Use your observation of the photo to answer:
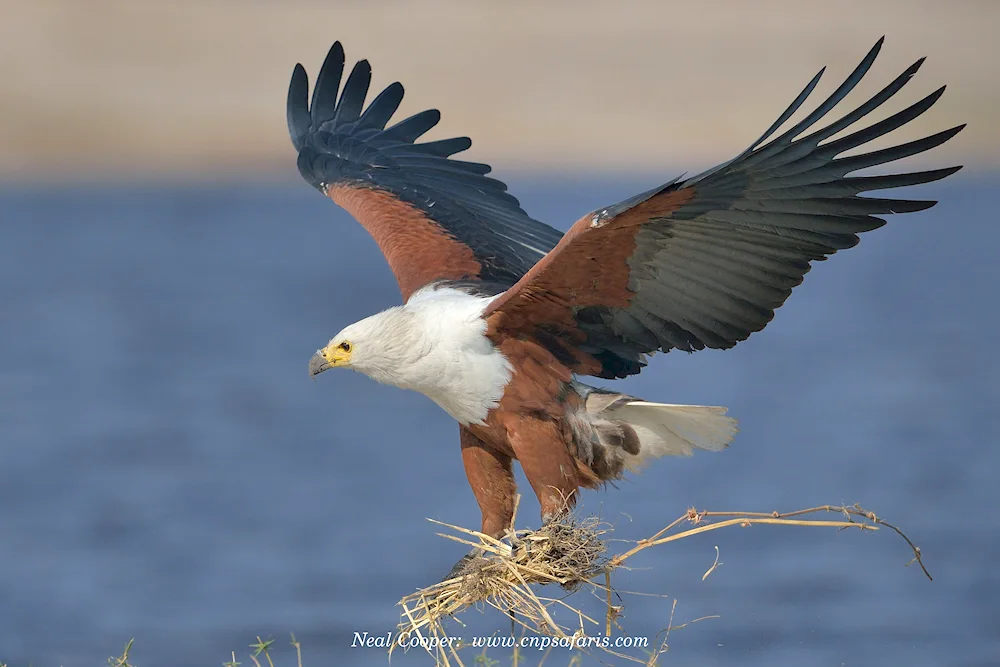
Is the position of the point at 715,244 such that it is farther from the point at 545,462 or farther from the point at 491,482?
the point at 491,482

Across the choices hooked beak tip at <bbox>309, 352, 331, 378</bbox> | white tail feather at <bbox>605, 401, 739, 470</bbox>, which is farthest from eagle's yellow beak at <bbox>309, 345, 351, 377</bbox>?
white tail feather at <bbox>605, 401, 739, 470</bbox>

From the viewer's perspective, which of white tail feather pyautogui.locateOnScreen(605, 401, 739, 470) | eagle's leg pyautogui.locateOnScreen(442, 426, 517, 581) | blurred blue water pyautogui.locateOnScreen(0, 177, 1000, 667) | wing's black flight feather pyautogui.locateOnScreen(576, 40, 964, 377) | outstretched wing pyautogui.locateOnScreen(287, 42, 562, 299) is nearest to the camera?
wing's black flight feather pyautogui.locateOnScreen(576, 40, 964, 377)

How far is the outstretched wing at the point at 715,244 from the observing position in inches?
225

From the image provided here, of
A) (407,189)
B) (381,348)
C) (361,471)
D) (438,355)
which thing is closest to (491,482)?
(438,355)

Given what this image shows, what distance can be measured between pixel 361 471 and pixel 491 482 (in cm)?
913

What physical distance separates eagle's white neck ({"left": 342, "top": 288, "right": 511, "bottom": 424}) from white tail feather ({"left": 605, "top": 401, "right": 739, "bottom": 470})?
595 millimetres

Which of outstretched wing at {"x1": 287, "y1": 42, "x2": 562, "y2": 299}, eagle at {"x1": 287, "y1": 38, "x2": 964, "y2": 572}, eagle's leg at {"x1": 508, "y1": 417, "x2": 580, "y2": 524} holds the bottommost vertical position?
eagle's leg at {"x1": 508, "y1": 417, "x2": 580, "y2": 524}

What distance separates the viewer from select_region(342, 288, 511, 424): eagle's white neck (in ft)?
20.8

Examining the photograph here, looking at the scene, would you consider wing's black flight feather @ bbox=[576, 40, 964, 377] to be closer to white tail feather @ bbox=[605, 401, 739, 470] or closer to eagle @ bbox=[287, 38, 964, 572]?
eagle @ bbox=[287, 38, 964, 572]

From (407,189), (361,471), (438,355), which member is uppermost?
(361,471)

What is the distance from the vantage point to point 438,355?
6332 mm

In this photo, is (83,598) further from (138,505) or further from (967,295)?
(967,295)

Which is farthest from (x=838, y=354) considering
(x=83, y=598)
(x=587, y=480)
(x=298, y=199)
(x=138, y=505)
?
(x=298, y=199)

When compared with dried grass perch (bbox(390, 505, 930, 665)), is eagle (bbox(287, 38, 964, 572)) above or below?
above
